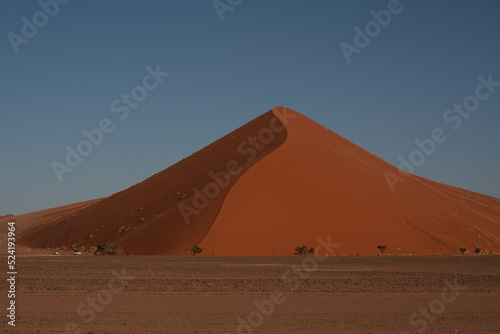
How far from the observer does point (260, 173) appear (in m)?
47.3

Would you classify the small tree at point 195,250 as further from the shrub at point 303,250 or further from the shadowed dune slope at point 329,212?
the shrub at point 303,250

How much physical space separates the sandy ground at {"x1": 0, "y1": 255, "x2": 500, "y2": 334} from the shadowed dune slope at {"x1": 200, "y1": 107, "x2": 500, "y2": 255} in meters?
15.3

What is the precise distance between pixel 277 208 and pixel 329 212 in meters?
3.89

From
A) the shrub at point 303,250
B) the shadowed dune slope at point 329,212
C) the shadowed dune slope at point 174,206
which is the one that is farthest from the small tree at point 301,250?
the shadowed dune slope at point 174,206

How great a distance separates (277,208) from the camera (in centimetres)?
4378

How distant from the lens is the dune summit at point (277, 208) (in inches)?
1610

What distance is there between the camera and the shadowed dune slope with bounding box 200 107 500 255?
4041cm

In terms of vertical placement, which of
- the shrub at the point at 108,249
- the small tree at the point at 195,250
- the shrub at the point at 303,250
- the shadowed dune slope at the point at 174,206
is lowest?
the shrub at the point at 303,250

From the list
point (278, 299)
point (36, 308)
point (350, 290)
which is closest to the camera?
point (36, 308)

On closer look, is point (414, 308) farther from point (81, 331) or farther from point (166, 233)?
point (166, 233)

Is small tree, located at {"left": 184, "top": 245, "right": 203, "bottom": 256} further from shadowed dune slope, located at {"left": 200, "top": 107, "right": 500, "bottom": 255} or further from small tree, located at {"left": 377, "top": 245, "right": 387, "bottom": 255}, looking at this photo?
small tree, located at {"left": 377, "top": 245, "right": 387, "bottom": 255}

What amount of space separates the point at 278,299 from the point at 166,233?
89.6 ft

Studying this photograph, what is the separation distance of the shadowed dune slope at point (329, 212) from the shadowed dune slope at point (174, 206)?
5.38ft

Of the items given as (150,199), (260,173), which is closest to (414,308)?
(260,173)
